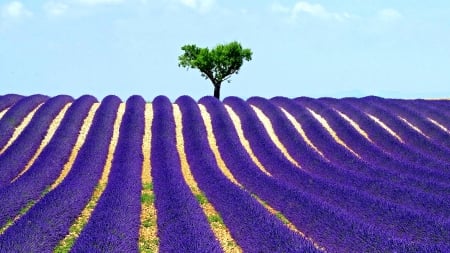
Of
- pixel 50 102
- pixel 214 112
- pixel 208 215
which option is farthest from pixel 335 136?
pixel 50 102

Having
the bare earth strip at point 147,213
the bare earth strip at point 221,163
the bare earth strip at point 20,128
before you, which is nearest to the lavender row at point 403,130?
the bare earth strip at point 221,163

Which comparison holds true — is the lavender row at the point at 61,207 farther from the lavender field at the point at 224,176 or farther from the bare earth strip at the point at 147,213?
the bare earth strip at the point at 147,213

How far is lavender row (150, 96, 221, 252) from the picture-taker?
912 cm

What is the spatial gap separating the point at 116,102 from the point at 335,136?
43.4 ft

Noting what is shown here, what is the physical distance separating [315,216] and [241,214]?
1.56 meters

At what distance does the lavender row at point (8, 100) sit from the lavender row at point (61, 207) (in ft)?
26.4

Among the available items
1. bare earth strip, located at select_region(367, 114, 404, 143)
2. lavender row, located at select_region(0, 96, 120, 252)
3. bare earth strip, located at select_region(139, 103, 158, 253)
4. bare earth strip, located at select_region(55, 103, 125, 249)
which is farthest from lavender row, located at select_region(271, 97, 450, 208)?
lavender row, located at select_region(0, 96, 120, 252)

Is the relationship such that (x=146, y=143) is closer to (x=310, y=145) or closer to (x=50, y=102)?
(x=310, y=145)

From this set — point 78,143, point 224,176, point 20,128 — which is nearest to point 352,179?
point 224,176

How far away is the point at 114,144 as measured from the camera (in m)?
21.1

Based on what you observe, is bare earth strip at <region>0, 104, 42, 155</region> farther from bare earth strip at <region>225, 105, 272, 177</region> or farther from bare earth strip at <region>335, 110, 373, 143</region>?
bare earth strip at <region>335, 110, 373, 143</region>

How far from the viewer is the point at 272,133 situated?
2255cm

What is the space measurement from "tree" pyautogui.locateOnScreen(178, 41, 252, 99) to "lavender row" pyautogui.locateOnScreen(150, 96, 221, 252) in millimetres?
20310

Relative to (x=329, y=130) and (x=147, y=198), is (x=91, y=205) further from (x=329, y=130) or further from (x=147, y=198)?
(x=329, y=130)
